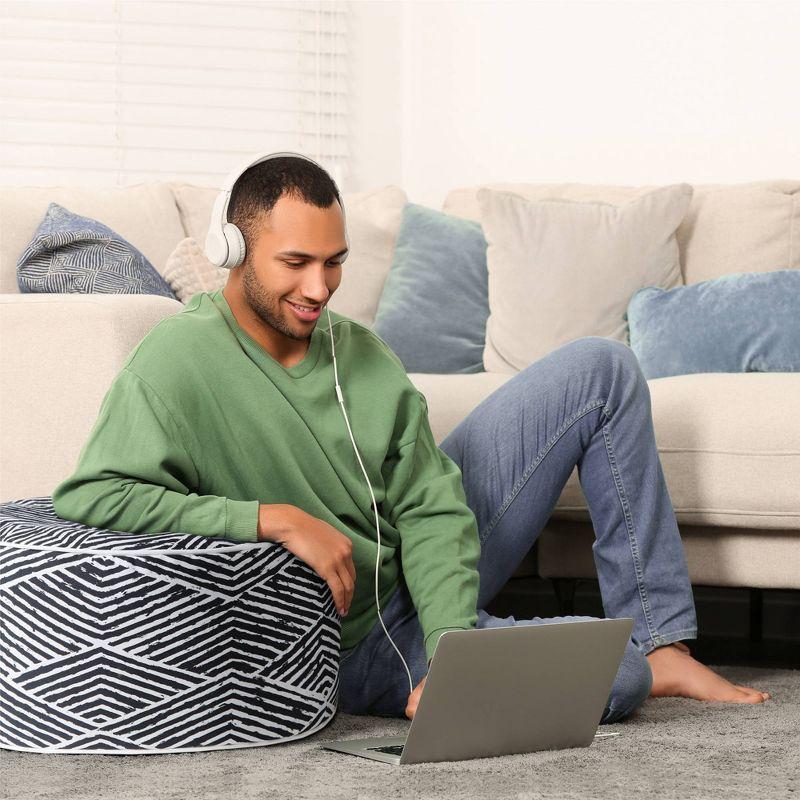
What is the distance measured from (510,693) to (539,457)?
433mm

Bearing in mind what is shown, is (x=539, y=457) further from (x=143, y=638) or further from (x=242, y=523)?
(x=143, y=638)

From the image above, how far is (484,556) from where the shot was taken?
1.66 meters

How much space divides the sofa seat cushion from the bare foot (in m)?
0.31

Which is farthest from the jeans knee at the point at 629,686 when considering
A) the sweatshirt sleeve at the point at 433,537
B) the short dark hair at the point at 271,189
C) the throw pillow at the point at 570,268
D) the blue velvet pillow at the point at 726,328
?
the throw pillow at the point at 570,268

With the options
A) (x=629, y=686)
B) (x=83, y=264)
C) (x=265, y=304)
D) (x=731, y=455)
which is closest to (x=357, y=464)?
(x=265, y=304)

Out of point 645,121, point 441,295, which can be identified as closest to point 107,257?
point 441,295

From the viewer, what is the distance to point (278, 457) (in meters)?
1.40

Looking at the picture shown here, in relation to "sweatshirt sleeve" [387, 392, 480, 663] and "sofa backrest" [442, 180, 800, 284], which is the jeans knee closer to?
"sweatshirt sleeve" [387, 392, 480, 663]

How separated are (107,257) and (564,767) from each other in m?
1.37

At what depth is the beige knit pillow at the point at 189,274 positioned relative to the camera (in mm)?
Answer: 2359

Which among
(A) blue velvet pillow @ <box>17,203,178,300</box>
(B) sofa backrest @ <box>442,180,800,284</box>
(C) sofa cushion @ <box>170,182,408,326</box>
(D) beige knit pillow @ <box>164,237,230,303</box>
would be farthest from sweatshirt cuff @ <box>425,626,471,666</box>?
(B) sofa backrest @ <box>442,180,800,284</box>

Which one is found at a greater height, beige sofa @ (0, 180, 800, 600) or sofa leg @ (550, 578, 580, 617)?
beige sofa @ (0, 180, 800, 600)

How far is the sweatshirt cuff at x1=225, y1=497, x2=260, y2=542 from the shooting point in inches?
51.4

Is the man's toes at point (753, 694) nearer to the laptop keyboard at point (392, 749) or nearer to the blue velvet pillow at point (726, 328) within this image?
the laptop keyboard at point (392, 749)
